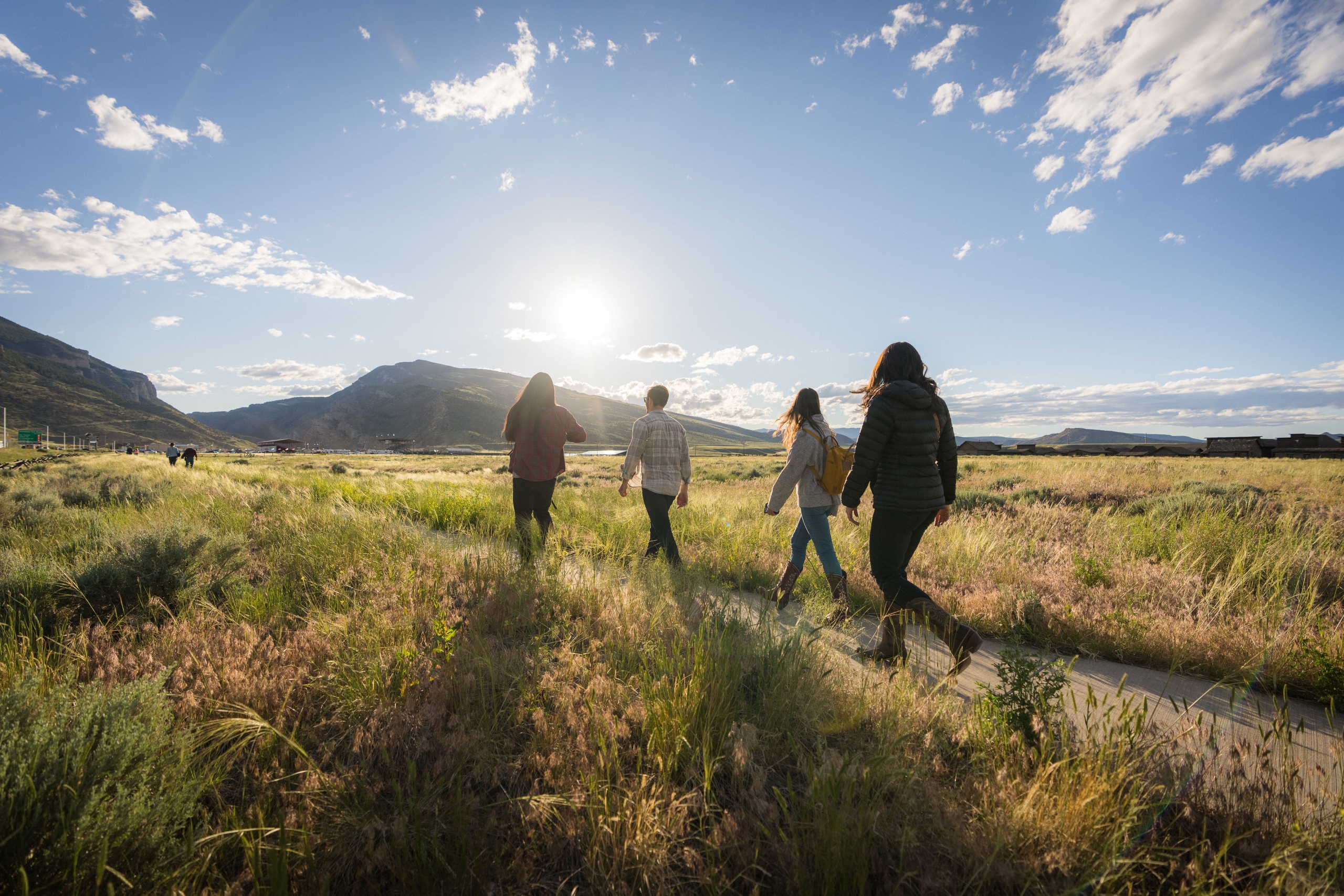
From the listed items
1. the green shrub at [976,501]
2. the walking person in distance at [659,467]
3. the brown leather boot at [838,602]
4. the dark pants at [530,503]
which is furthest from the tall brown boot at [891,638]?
the green shrub at [976,501]

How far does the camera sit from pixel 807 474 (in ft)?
15.8

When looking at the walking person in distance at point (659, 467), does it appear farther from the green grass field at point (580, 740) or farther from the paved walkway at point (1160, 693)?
the paved walkway at point (1160, 693)

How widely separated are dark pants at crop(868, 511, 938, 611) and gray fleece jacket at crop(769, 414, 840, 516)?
1.07m

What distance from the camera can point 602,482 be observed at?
22.7 metres

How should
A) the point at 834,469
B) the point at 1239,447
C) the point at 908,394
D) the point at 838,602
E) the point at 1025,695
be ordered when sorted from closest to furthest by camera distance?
1. the point at 1025,695
2. the point at 908,394
3. the point at 838,602
4. the point at 834,469
5. the point at 1239,447

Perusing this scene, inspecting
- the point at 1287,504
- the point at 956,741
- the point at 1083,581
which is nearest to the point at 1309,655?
the point at 1083,581

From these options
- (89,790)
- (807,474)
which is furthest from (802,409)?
(89,790)

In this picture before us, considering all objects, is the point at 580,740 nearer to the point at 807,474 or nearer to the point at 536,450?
the point at 807,474

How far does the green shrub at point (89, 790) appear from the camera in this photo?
150 centimetres

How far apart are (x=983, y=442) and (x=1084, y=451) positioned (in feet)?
25.6

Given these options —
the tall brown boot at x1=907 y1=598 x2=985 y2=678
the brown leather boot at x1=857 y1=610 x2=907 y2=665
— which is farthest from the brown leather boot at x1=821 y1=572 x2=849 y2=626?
the tall brown boot at x1=907 y1=598 x2=985 y2=678

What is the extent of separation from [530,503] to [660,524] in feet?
5.14

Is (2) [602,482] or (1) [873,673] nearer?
(1) [873,673]

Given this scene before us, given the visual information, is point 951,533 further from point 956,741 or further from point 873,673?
point 956,741
